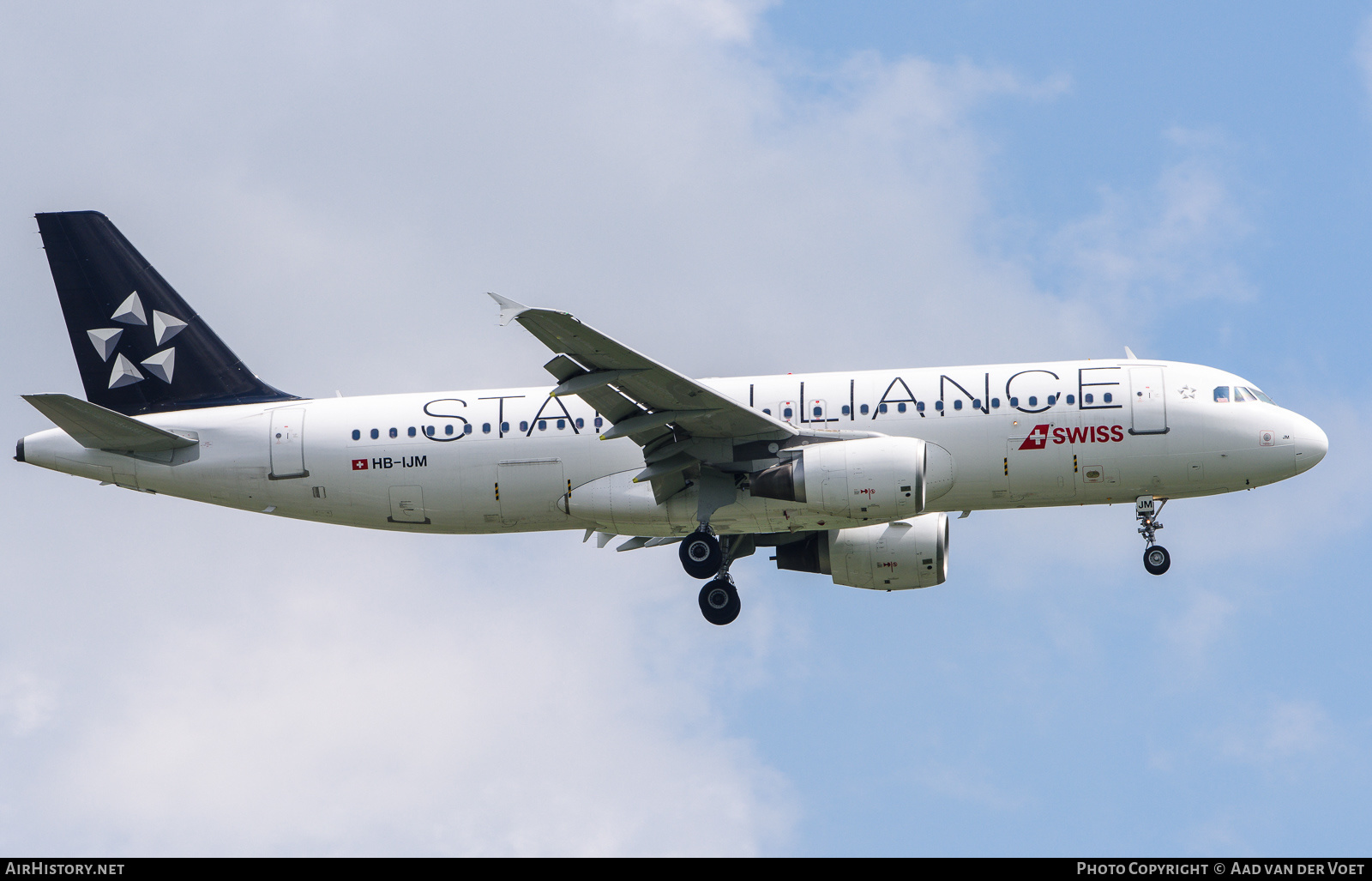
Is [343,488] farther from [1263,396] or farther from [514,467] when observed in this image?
[1263,396]

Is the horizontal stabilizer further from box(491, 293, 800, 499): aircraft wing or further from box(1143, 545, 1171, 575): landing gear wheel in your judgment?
box(1143, 545, 1171, 575): landing gear wheel

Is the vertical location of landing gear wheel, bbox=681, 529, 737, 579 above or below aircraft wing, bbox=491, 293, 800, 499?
below

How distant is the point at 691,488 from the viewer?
1412 inches

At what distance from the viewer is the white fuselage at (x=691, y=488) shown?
116ft

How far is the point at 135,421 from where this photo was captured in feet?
121

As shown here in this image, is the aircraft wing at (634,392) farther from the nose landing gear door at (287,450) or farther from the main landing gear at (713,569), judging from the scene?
the nose landing gear door at (287,450)

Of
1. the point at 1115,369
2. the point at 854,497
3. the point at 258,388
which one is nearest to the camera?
the point at 854,497

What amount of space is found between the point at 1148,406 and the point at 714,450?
980 cm

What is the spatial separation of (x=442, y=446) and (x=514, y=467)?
1822 millimetres

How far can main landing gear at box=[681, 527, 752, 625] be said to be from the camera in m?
35.6

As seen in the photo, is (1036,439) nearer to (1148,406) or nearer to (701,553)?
(1148,406)

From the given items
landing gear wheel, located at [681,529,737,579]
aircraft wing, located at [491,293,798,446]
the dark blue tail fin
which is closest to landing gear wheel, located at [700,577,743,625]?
landing gear wheel, located at [681,529,737,579]
